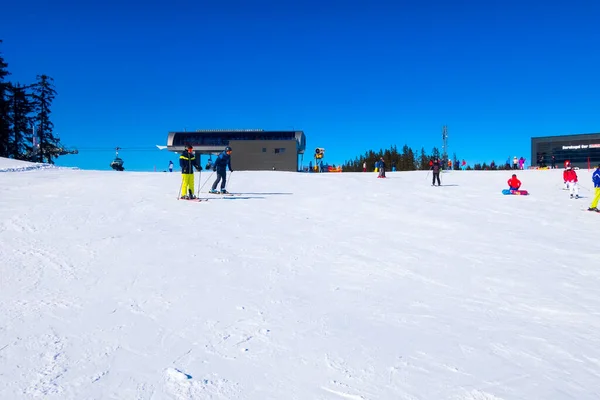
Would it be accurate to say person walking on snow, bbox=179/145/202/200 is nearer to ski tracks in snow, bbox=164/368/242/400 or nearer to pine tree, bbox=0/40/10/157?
ski tracks in snow, bbox=164/368/242/400

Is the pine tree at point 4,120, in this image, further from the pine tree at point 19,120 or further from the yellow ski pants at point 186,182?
the yellow ski pants at point 186,182

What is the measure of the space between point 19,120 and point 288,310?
2073 inches

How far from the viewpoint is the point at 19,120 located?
148 ft

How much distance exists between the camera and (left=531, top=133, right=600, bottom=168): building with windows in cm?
5228

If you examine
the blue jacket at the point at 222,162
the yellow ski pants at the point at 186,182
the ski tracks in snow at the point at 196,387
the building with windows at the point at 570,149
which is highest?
the building with windows at the point at 570,149

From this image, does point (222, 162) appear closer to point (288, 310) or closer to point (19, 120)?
point (288, 310)

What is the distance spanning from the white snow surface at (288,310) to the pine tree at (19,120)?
42.0 meters

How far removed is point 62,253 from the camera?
6551 mm

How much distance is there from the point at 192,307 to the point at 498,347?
11.0 feet

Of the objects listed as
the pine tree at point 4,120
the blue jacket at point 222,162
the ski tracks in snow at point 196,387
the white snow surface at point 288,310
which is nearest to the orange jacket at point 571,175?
the white snow surface at point 288,310

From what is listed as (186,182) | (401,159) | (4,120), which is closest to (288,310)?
(186,182)

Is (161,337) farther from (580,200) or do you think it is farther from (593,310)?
(580,200)

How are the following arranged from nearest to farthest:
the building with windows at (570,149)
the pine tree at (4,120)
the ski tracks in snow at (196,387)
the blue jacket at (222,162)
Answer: the ski tracks in snow at (196,387) → the blue jacket at (222,162) → the pine tree at (4,120) → the building with windows at (570,149)

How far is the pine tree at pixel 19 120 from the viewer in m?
43.6
